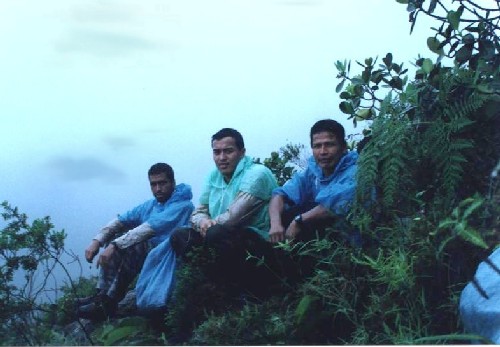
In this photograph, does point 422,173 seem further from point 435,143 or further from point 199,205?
point 199,205

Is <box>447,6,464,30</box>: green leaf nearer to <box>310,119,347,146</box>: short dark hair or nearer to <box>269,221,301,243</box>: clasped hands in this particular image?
<box>310,119,347,146</box>: short dark hair

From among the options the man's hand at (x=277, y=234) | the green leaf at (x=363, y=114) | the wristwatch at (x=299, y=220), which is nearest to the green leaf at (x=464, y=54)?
the green leaf at (x=363, y=114)

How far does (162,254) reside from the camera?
4.98m

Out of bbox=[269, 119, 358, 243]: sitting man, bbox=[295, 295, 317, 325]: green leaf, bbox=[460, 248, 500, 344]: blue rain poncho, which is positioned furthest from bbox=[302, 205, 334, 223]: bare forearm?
bbox=[460, 248, 500, 344]: blue rain poncho

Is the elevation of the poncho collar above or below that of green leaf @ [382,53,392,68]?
below

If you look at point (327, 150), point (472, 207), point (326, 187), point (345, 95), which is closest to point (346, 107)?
point (345, 95)

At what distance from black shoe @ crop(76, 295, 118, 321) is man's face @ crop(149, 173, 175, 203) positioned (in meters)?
0.69

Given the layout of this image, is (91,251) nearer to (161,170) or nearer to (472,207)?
(161,170)

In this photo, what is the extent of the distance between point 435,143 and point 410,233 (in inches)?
19.0

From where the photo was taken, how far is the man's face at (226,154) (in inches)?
188

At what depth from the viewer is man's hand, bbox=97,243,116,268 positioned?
199 inches

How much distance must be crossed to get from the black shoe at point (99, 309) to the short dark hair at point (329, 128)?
59.2 inches

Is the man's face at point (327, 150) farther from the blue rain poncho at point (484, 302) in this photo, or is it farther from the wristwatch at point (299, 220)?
the blue rain poncho at point (484, 302)

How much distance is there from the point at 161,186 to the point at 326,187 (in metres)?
0.86
